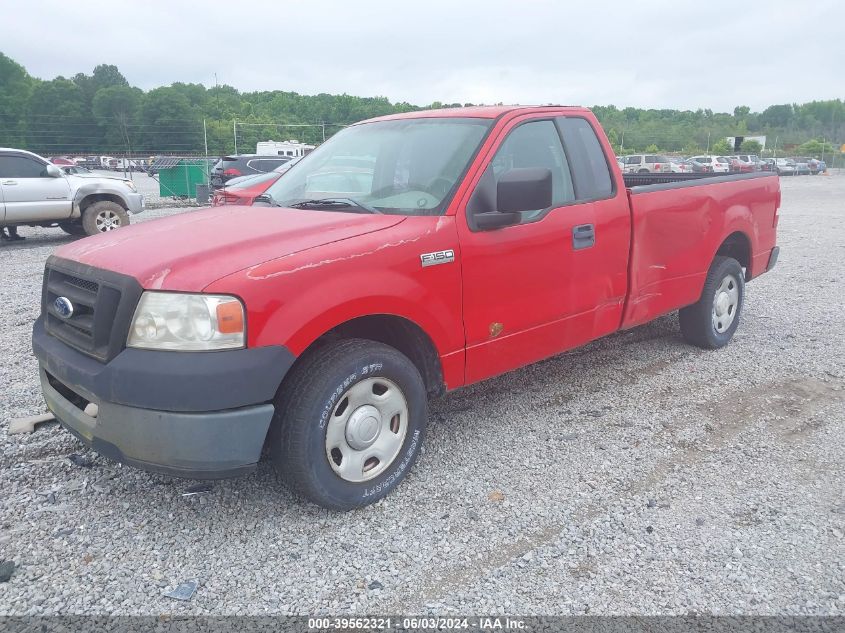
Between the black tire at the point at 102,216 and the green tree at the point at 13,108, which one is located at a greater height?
the green tree at the point at 13,108

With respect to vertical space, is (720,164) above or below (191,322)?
above

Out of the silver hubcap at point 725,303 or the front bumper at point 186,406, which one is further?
the silver hubcap at point 725,303

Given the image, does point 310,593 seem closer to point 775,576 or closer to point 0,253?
point 775,576

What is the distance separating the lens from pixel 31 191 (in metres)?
11.7

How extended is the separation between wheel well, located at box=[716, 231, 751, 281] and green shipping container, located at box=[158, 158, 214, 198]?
1786cm

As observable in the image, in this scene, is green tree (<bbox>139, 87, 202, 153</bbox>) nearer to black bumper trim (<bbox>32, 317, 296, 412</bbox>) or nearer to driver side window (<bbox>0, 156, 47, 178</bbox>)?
driver side window (<bbox>0, 156, 47, 178</bbox>)

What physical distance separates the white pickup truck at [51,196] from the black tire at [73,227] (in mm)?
17

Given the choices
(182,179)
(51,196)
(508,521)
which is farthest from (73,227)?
(508,521)

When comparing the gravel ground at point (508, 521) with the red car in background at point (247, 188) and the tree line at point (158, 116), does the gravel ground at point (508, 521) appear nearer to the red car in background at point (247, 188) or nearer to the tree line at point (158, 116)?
the red car in background at point (247, 188)

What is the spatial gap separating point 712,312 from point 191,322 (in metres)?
4.43

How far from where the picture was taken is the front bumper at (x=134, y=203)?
12961 mm

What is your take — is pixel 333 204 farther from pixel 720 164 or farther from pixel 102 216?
pixel 720 164

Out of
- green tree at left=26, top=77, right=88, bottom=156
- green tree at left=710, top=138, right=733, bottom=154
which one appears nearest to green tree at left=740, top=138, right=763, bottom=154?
green tree at left=710, top=138, right=733, bottom=154

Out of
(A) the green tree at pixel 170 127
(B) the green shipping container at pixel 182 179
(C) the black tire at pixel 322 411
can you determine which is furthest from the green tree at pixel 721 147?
(C) the black tire at pixel 322 411
